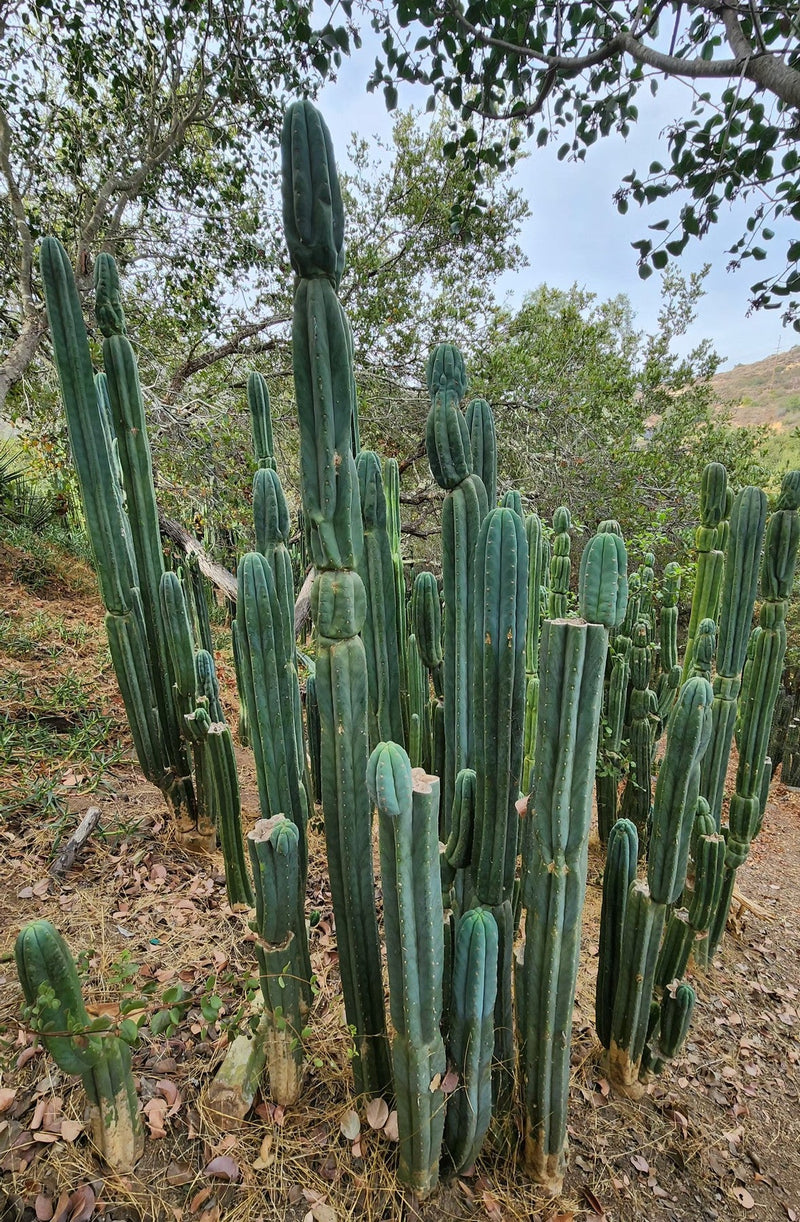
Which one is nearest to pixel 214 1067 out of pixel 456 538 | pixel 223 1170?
pixel 223 1170

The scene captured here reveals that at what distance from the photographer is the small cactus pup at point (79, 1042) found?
4.02 ft

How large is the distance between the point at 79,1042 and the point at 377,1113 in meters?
0.90

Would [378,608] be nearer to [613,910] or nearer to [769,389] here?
[613,910]

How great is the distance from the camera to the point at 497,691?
1.63 meters

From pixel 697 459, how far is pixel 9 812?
28.5 ft

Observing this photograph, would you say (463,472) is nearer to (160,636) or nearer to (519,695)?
(519,695)

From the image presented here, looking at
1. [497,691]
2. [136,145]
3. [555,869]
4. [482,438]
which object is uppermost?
[136,145]

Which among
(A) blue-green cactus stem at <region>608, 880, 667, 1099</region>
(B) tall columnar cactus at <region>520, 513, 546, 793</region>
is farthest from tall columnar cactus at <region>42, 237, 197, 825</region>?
(A) blue-green cactus stem at <region>608, 880, 667, 1099</region>

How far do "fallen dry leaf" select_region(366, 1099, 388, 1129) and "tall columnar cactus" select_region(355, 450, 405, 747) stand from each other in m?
1.13

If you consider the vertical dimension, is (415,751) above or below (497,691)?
below

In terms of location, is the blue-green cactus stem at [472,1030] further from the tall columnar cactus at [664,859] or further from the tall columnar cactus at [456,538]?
the tall columnar cactus at [664,859]

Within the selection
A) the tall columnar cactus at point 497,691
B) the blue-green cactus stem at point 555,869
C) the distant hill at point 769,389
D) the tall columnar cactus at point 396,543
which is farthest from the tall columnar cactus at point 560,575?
the distant hill at point 769,389

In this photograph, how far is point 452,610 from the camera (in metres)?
1.84

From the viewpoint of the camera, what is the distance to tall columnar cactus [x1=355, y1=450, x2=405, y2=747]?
80.0 inches
